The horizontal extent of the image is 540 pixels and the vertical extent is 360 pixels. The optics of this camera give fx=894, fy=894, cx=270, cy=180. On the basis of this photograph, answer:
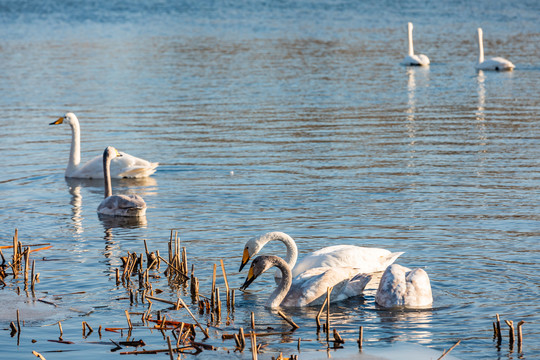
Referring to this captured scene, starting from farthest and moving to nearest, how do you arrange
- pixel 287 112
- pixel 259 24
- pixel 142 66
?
pixel 259 24
pixel 142 66
pixel 287 112

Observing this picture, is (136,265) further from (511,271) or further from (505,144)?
(505,144)

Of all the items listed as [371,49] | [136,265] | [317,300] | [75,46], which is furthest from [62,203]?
[75,46]

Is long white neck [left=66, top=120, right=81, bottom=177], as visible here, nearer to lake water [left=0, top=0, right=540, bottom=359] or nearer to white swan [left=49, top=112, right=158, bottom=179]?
white swan [left=49, top=112, right=158, bottom=179]

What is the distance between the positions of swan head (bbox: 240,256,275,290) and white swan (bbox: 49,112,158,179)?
263 inches

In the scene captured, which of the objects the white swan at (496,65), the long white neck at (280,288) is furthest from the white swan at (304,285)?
the white swan at (496,65)

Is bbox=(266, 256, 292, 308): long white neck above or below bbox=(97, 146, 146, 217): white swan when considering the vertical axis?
below

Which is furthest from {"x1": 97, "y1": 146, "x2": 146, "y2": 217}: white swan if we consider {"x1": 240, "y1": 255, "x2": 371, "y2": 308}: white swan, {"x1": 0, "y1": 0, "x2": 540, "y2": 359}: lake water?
{"x1": 240, "y1": 255, "x2": 371, "y2": 308}: white swan

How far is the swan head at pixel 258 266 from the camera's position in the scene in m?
8.51

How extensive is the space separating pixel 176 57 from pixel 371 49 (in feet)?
26.1

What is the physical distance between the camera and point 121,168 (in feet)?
49.8

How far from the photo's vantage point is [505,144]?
16.8 meters

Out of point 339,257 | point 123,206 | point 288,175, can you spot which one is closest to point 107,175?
point 123,206

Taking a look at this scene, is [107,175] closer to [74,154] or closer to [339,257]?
[74,154]

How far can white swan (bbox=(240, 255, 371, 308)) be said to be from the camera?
8.38 m
